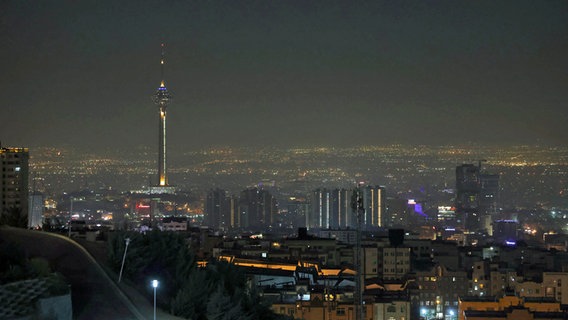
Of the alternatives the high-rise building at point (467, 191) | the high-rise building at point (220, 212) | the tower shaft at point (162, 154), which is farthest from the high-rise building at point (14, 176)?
the tower shaft at point (162, 154)

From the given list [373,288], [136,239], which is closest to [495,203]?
[373,288]

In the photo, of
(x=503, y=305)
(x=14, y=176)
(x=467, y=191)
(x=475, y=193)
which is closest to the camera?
(x=503, y=305)

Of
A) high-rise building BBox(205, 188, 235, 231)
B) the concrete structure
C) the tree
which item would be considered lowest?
the concrete structure

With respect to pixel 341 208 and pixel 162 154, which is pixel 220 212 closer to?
pixel 341 208

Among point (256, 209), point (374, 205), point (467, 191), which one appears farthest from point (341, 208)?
point (467, 191)

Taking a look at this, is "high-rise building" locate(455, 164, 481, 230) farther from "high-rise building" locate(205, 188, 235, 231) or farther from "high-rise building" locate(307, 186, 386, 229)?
"high-rise building" locate(205, 188, 235, 231)

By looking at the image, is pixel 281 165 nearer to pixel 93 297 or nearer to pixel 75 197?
pixel 75 197

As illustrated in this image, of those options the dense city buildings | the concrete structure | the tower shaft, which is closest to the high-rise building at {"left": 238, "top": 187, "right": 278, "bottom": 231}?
the dense city buildings

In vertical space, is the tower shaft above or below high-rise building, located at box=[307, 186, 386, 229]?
above
